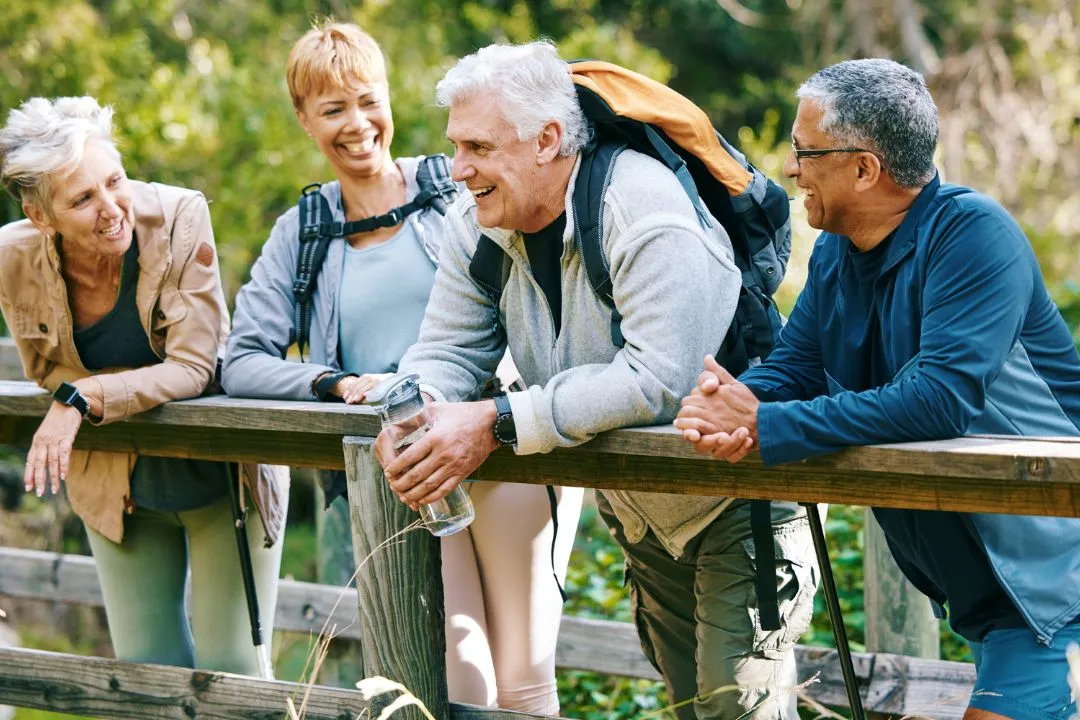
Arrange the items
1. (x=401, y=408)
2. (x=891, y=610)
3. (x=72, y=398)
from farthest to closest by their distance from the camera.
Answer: (x=891, y=610)
(x=72, y=398)
(x=401, y=408)

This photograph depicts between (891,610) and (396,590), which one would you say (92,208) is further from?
(891,610)

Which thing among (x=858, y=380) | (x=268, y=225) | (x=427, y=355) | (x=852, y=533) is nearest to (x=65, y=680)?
(x=427, y=355)

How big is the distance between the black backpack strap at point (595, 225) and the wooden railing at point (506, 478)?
284mm

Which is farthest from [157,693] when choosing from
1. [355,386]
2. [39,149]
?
[39,149]

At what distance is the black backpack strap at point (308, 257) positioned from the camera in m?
3.43

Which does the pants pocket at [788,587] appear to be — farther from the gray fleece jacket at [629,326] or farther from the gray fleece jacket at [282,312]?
the gray fleece jacket at [282,312]

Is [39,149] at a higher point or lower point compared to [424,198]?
higher

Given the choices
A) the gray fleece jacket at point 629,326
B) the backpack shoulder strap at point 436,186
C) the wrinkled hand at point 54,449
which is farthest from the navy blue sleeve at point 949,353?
the wrinkled hand at point 54,449

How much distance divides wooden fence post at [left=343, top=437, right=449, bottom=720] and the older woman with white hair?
60cm

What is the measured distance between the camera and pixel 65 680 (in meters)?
3.44

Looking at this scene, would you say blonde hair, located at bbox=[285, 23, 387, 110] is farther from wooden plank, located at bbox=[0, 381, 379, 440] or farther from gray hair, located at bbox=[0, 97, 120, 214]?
wooden plank, located at bbox=[0, 381, 379, 440]

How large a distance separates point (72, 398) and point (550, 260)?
1.21 m

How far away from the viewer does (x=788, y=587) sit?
112 inches

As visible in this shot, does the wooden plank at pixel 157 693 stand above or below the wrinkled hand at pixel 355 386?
below
